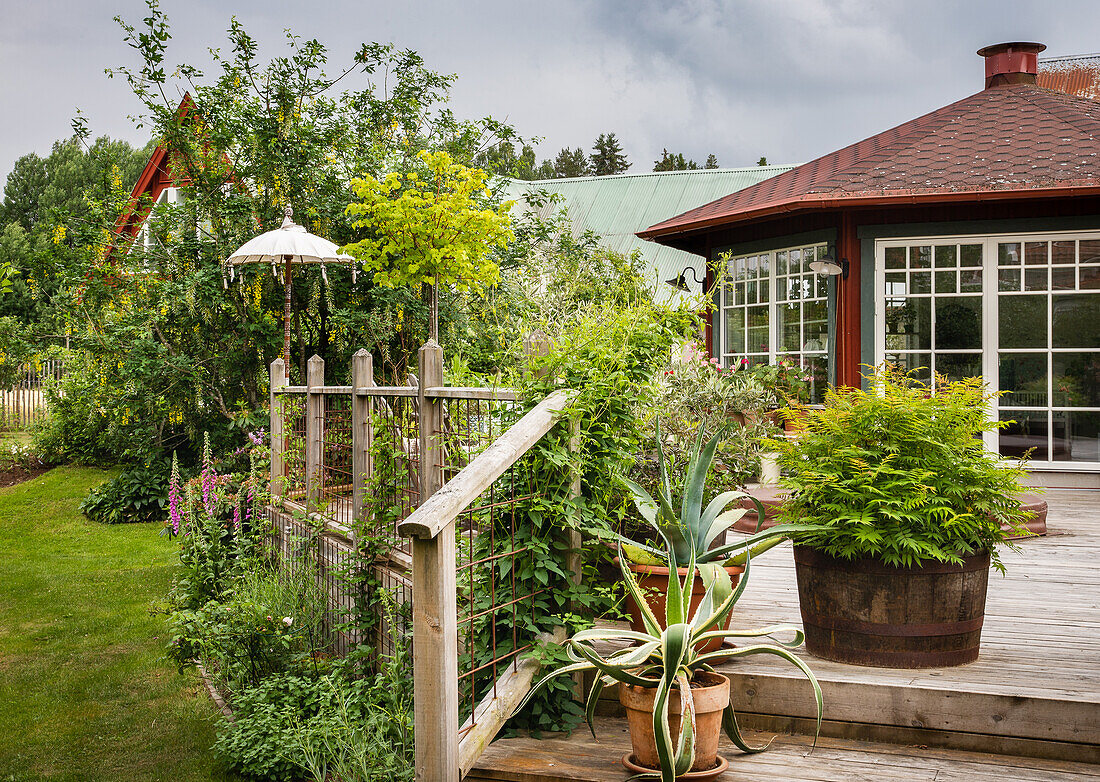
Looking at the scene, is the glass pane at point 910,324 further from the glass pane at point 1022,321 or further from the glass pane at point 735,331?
the glass pane at point 735,331

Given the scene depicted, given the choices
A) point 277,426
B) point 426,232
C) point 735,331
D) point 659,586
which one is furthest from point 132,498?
point 659,586

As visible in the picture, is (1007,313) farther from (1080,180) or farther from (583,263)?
(583,263)

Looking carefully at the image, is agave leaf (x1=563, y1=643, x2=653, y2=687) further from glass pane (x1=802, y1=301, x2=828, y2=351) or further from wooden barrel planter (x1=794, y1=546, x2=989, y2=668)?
glass pane (x1=802, y1=301, x2=828, y2=351)

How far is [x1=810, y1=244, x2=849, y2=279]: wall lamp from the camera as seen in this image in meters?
7.40

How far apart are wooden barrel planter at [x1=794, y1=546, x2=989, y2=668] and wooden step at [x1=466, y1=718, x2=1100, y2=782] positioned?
32 centimetres

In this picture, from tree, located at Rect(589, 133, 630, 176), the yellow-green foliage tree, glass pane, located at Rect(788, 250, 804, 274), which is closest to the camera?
the yellow-green foliage tree

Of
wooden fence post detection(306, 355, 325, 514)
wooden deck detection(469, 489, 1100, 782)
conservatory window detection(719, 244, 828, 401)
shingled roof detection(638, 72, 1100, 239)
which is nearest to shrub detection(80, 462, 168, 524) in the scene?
wooden fence post detection(306, 355, 325, 514)

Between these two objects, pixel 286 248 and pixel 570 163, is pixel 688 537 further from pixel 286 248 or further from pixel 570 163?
pixel 570 163

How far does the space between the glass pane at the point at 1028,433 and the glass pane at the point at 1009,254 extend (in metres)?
1.25

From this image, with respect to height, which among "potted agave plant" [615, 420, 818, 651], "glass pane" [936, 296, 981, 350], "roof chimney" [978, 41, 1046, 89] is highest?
"roof chimney" [978, 41, 1046, 89]

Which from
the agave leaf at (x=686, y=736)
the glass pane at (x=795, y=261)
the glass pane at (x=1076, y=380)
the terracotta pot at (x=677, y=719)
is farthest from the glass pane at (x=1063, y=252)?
the agave leaf at (x=686, y=736)

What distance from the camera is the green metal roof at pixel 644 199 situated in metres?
20.7

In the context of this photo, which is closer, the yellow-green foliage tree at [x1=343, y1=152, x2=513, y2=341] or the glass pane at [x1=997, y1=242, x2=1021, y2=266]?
the glass pane at [x1=997, y1=242, x2=1021, y2=266]

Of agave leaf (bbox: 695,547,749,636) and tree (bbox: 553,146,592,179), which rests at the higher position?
tree (bbox: 553,146,592,179)
